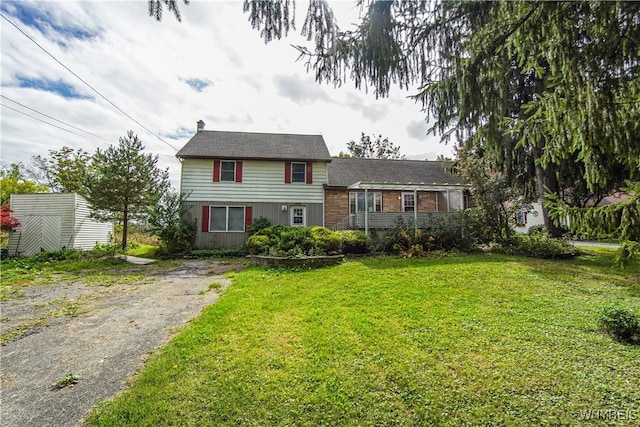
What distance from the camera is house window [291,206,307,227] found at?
1434 centimetres

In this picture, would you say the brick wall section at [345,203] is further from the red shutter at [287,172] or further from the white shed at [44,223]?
the white shed at [44,223]

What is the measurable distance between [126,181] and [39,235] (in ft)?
20.0

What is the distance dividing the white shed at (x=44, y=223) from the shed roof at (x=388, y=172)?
44.7ft

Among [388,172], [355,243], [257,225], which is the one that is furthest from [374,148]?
[355,243]

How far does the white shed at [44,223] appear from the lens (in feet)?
43.0

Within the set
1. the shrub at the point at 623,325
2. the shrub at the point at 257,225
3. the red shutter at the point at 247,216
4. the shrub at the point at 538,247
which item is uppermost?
the red shutter at the point at 247,216

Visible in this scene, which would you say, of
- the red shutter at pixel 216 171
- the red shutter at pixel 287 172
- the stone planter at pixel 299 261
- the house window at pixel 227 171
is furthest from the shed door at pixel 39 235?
the stone planter at pixel 299 261

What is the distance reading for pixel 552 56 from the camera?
263 cm

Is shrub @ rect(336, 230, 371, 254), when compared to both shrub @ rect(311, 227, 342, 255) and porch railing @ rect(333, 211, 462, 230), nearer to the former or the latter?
shrub @ rect(311, 227, 342, 255)

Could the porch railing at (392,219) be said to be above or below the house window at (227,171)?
below

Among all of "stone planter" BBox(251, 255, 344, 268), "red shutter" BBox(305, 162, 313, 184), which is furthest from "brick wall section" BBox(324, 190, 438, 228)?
"stone planter" BBox(251, 255, 344, 268)

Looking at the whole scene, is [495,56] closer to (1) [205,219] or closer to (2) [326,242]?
(2) [326,242]

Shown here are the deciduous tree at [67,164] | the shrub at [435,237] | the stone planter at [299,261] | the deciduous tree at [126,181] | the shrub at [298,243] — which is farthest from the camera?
the deciduous tree at [67,164]

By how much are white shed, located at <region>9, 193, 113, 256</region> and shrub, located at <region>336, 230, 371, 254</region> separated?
13.6m
